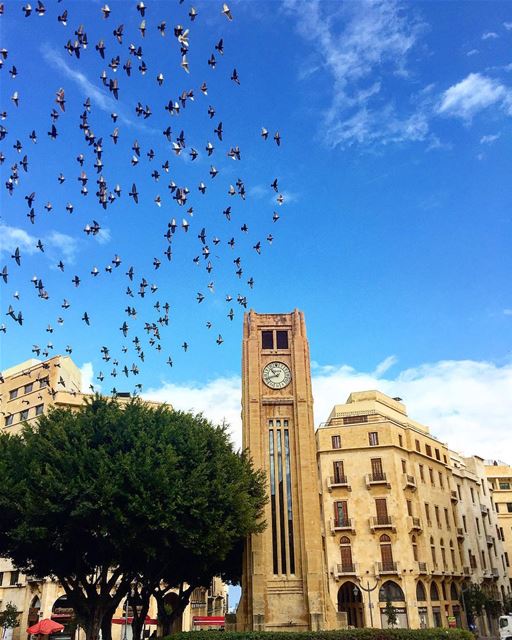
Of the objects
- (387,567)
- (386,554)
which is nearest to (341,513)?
(386,554)

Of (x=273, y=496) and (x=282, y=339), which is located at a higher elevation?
(x=282, y=339)

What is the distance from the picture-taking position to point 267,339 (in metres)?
48.2

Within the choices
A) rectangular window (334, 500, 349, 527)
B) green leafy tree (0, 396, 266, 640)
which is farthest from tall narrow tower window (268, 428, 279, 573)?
rectangular window (334, 500, 349, 527)

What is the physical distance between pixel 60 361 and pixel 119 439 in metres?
33.2

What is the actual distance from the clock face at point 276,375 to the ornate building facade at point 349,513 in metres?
0.08

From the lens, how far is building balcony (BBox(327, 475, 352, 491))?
183ft

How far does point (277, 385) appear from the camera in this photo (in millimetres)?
46219

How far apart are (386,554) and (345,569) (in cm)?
391

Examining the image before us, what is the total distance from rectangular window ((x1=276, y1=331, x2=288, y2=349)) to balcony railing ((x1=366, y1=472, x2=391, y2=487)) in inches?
673

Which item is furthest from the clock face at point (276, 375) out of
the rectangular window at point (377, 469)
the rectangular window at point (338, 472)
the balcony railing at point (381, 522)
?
the balcony railing at point (381, 522)

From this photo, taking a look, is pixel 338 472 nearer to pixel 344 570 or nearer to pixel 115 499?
pixel 344 570

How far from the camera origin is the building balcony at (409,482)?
55281mm

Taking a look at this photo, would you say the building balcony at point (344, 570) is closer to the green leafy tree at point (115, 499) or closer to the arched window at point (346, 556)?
the arched window at point (346, 556)

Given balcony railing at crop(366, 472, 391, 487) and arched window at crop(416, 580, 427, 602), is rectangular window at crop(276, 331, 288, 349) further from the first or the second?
arched window at crop(416, 580, 427, 602)
